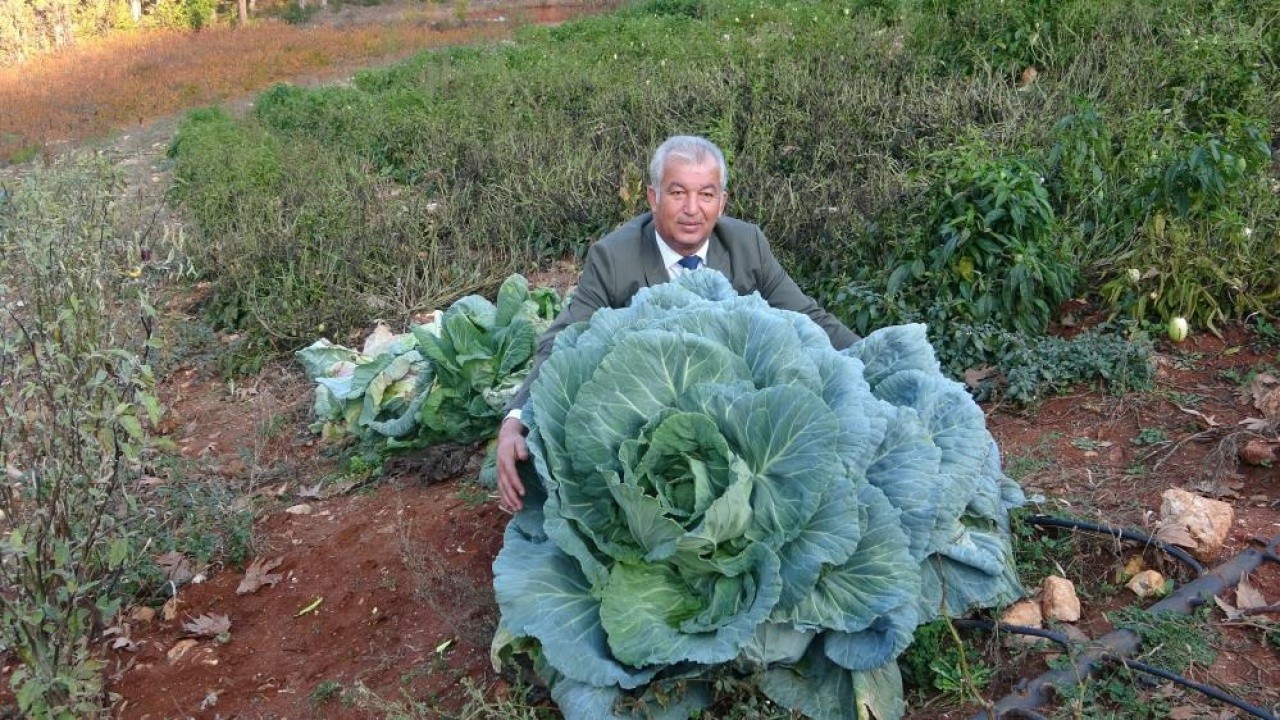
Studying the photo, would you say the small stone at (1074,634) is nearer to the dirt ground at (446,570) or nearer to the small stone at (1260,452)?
the dirt ground at (446,570)

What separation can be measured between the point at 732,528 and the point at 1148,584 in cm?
118

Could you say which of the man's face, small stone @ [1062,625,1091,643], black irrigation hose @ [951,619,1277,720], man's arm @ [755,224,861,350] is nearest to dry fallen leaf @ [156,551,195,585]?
the man's face

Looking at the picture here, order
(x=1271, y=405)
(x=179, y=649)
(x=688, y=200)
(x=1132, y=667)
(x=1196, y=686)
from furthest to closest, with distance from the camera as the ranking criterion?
(x=1271, y=405) → (x=179, y=649) → (x=688, y=200) → (x=1132, y=667) → (x=1196, y=686)

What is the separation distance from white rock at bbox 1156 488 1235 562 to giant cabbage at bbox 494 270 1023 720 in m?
0.52

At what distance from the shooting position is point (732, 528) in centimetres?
235

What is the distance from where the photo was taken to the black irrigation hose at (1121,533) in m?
2.75

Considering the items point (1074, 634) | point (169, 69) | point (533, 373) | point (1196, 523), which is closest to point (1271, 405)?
point (1196, 523)

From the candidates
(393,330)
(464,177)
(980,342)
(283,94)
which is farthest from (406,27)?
(980,342)

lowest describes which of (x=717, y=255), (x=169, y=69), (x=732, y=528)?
(x=169, y=69)

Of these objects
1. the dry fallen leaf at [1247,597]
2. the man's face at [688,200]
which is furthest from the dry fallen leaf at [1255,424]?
the man's face at [688,200]

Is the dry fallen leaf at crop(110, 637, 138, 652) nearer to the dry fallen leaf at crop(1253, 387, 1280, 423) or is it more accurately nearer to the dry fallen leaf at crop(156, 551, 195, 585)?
the dry fallen leaf at crop(156, 551, 195, 585)

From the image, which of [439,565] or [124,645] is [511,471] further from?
[124,645]

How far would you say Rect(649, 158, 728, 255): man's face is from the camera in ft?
10.4

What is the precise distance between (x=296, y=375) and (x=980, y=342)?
11.4ft
